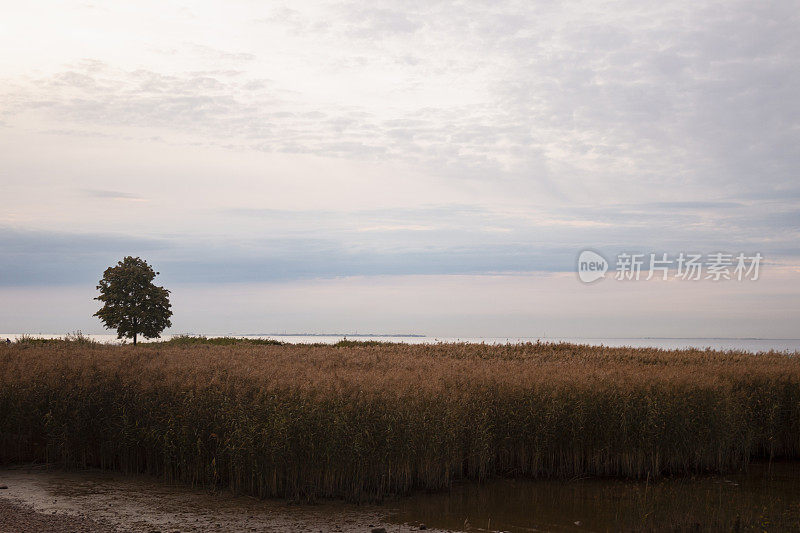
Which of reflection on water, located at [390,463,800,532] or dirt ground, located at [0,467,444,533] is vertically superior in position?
dirt ground, located at [0,467,444,533]

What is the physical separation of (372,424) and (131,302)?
44.8 m

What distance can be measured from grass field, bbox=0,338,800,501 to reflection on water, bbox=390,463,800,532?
681 millimetres

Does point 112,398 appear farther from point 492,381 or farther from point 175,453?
point 492,381

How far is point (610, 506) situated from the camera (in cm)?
1226

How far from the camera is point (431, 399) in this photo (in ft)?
46.1

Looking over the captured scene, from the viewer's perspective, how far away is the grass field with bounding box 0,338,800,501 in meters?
12.4

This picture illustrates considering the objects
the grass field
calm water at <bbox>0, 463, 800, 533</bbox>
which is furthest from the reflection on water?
the grass field

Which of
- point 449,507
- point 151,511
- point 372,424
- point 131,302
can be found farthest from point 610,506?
point 131,302

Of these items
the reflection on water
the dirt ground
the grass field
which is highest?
the grass field

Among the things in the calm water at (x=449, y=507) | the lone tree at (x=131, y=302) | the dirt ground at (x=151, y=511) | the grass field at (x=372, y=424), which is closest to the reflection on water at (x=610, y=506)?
the calm water at (x=449, y=507)

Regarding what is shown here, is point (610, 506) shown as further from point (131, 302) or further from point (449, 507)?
point (131, 302)

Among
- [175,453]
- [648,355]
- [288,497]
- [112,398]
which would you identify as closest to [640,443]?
[288,497]

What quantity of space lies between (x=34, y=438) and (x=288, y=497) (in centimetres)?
721

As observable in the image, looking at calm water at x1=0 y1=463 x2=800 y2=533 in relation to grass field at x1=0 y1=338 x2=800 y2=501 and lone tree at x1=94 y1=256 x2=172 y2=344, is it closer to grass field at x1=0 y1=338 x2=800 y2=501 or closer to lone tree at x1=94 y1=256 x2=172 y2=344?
grass field at x1=0 y1=338 x2=800 y2=501
